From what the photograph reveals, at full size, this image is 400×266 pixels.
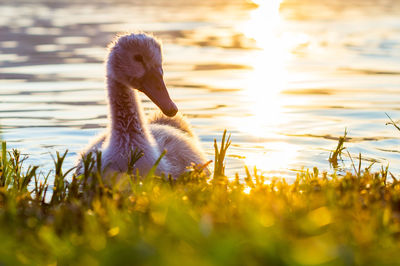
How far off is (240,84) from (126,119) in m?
7.49

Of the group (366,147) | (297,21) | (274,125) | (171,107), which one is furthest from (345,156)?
(297,21)

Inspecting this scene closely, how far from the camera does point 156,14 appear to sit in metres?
32.1

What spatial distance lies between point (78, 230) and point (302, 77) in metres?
12.1

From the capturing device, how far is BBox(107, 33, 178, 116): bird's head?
6.82 m

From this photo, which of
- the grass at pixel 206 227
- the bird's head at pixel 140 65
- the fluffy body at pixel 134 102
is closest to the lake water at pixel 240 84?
the fluffy body at pixel 134 102

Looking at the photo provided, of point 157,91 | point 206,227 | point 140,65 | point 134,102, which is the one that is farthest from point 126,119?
point 206,227

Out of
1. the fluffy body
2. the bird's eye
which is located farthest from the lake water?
the bird's eye

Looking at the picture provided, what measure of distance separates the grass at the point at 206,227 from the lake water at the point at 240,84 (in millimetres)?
3275

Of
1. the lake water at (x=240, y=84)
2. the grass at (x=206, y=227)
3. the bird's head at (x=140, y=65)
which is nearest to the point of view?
the grass at (x=206, y=227)

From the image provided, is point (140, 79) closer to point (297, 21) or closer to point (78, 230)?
point (78, 230)

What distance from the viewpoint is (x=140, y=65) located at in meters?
6.86

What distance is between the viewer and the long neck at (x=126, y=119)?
656cm

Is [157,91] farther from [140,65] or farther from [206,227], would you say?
[206,227]

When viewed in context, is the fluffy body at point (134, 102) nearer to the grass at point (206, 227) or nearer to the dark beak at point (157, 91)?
the dark beak at point (157, 91)
